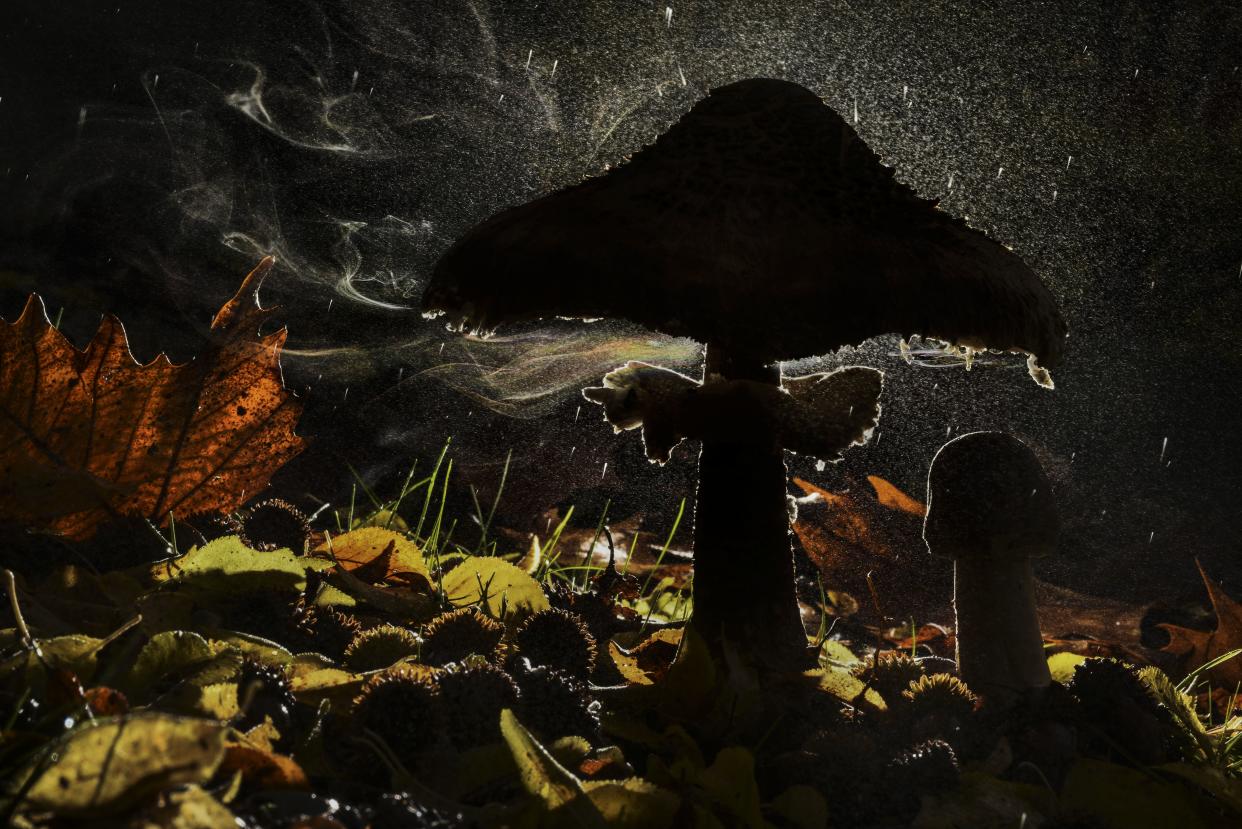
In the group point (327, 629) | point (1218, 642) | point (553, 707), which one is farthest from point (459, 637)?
point (1218, 642)

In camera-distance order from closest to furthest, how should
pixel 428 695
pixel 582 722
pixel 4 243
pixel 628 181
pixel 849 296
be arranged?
pixel 428 695 → pixel 582 722 → pixel 849 296 → pixel 628 181 → pixel 4 243

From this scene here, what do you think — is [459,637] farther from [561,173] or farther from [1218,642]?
[561,173]

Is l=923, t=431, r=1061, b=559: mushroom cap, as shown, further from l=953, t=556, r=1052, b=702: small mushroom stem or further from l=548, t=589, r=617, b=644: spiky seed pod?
l=548, t=589, r=617, b=644: spiky seed pod

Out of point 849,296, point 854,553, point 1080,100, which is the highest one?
point 1080,100

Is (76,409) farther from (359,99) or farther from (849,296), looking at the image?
(359,99)

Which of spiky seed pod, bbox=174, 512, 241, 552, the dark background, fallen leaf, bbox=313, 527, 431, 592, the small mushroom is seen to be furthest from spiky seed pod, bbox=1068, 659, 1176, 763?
the dark background

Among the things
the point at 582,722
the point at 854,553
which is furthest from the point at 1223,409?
the point at 582,722

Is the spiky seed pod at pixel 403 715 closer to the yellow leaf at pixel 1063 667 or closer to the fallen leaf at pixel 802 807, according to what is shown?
the fallen leaf at pixel 802 807
